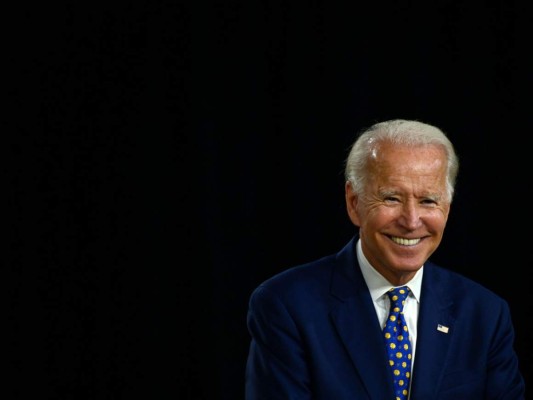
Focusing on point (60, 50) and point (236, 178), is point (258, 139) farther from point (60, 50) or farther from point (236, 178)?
point (60, 50)

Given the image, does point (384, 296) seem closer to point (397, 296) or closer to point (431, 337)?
point (397, 296)

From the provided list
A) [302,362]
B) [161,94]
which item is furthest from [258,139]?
[302,362]

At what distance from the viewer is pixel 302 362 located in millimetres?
2262

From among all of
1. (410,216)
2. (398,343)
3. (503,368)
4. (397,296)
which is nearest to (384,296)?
(397,296)

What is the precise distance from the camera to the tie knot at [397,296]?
2.37m

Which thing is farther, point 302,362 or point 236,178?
point 236,178

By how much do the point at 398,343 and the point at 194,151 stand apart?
1234 millimetres

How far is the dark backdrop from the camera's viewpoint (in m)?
3.14

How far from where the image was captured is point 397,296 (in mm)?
2369

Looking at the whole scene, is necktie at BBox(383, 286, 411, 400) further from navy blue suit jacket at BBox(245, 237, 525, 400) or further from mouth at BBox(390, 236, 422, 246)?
mouth at BBox(390, 236, 422, 246)

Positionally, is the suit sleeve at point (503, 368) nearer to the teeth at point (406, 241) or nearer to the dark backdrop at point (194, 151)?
the teeth at point (406, 241)

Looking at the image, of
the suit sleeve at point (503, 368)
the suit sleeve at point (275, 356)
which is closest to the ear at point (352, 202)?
the suit sleeve at point (275, 356)

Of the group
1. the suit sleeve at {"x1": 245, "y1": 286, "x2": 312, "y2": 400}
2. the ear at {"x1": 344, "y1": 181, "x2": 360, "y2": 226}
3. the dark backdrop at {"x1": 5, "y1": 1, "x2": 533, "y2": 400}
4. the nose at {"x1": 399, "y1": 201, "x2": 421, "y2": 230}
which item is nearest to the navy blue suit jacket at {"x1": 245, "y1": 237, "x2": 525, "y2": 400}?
the suit sleeve at {"x1": 245, "y1": 286, "x2": 312, "y2": 400}

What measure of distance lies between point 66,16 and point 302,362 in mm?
1716
